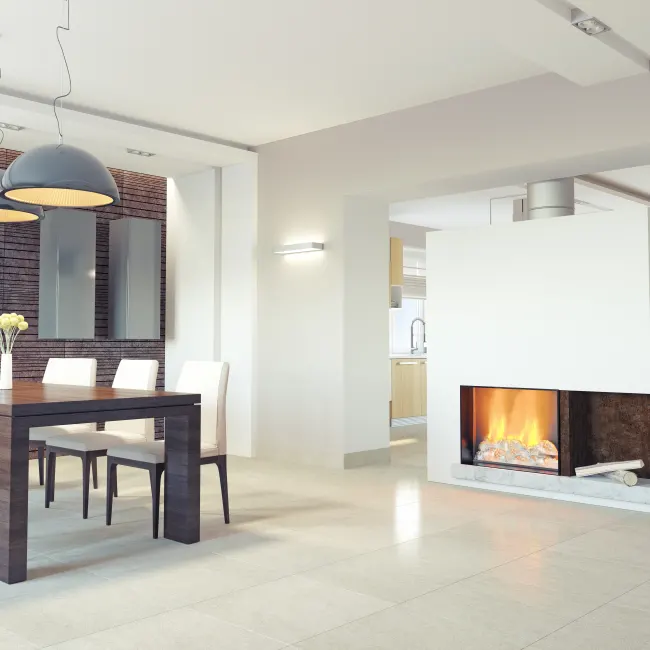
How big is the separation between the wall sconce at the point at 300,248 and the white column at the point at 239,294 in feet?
1.43

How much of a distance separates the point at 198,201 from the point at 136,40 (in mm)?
2938

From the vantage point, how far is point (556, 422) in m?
5.36

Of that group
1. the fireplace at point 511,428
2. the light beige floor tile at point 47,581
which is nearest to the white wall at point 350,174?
the fireplace at point 511,428

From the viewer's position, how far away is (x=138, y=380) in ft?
17.3

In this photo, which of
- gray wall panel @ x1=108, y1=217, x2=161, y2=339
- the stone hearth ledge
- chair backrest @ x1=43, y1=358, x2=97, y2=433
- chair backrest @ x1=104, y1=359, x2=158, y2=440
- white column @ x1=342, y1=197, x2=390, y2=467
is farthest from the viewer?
gray wall panel @ x1=108, y1=217, x2=161, y2=339

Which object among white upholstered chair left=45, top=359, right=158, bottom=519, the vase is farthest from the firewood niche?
the vase

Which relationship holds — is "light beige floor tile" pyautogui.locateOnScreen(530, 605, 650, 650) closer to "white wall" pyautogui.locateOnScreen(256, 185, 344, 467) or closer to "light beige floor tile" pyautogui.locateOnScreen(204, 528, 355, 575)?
"light beige floor tile" pyautogui.locateOnScreen(204, 528, 355, 575)

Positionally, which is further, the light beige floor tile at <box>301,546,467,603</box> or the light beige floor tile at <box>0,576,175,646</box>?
the light beige floor tile at <box>301,546,467,603</box>

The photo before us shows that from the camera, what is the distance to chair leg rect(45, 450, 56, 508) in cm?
497

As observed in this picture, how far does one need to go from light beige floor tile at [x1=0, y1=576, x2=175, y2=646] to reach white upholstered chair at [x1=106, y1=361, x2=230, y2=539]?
3.08 feet

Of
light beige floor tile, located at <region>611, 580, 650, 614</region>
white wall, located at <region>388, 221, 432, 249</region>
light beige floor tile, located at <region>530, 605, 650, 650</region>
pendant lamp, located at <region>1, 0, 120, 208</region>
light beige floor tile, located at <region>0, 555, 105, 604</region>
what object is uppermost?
white wall, located at <region>388, 221, 432, 249</region>

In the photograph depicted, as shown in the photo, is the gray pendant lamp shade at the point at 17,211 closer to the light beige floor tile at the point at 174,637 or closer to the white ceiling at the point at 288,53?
the white ceiling at the point at 288,53

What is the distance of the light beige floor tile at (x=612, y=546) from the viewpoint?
3.82 meters

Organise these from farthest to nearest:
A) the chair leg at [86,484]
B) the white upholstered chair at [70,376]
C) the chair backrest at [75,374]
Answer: the chair backrest at [75,374] → the white upholstered chair at [70,376] → the chair leg at [86,484]
